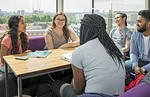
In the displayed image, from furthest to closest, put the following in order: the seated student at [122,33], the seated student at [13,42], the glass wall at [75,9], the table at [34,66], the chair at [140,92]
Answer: the glass wall at [75,9] → the seated student at [122,33] → the seated student at [13,42] → the table at [34,66] → the chair at [140,92]

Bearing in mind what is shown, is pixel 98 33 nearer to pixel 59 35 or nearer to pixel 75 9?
pixel 59 35

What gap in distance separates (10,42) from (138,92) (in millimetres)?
1796

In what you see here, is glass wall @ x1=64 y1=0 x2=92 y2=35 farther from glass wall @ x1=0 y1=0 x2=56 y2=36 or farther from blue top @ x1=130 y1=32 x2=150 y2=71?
blue top @ x1=130 y1=32 x2=150 y2=71

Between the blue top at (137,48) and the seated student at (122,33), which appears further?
the seated student at (122,33)

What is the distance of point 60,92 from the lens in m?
1.77

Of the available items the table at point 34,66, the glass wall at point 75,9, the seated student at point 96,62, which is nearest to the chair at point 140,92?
the seated student at point 96,62

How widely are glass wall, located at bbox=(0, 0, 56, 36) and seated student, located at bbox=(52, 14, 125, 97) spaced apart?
2330mm

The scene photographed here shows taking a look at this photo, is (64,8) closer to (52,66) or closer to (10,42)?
(10,42)

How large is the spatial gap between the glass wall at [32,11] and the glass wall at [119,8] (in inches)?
39.1

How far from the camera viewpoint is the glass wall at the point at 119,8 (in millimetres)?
3760

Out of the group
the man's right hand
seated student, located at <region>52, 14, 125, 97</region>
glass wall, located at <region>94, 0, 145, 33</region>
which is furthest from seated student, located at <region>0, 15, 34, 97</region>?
glass wall, located at <region>94, 0, 145, 33</region>

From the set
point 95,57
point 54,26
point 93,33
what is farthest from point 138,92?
point 54,26

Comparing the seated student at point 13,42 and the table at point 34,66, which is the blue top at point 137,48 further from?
the seated student at point 13,42

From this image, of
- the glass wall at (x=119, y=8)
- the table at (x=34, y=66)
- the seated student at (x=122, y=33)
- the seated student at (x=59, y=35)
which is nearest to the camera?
the table at (x=34, y=66)
